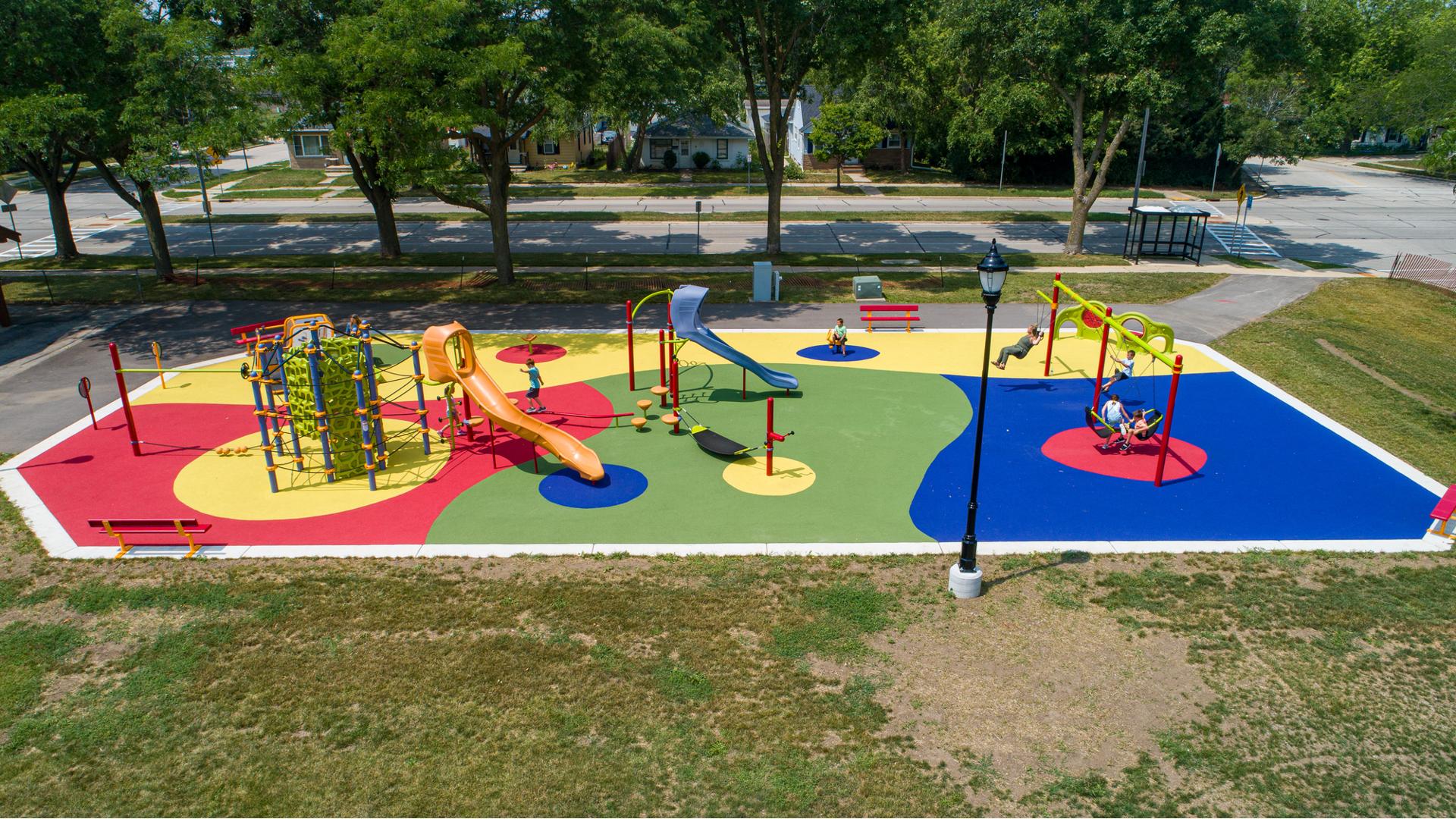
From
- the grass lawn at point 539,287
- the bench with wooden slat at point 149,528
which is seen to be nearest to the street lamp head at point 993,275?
the bench with wooden slat at point 149,528

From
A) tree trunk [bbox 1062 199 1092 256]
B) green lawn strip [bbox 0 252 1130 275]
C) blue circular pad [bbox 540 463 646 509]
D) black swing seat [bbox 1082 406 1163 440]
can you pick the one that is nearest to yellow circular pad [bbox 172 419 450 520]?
blue circular pad [bbox 540 463 646 509]

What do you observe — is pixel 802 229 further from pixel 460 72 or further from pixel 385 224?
pixel 460 72

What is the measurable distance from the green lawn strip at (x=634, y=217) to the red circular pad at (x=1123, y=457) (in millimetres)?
33817

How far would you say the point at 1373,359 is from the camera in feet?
82.6

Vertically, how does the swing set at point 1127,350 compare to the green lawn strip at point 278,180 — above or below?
below

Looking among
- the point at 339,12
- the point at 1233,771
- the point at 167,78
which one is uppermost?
the point at 339,12

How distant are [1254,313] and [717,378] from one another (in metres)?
19.1

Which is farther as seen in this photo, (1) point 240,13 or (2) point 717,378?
(1) point 240,13

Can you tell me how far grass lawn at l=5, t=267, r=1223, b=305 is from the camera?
1254 inches

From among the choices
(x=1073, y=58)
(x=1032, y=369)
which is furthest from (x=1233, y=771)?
(x=1073, y=58)

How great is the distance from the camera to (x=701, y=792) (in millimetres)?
9758

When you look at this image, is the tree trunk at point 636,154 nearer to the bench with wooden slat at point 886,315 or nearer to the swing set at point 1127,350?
the bench with wooden slat at point 886,315

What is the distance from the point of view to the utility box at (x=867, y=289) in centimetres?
3106

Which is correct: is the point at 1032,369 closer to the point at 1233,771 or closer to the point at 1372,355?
the point at 1372,355
